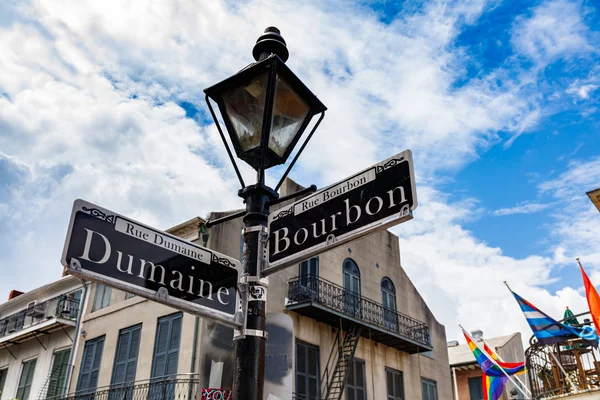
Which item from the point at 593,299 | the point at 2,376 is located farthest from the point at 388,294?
the point at 2,376

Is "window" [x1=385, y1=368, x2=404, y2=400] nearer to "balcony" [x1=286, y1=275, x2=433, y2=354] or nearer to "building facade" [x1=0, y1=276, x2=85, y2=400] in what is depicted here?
"balcony" [x1=286, y1=275, x2=433, y2=354]

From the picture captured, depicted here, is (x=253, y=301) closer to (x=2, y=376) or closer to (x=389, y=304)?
(x=389, y=304)

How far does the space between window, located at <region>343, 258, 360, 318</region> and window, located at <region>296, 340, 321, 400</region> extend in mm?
2122

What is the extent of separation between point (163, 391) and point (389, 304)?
10294mm

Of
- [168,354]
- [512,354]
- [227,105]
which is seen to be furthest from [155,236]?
[512,354]

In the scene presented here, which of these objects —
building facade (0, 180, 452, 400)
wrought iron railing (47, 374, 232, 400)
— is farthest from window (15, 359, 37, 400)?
wrought iron railing (47, 374, 232, 400)

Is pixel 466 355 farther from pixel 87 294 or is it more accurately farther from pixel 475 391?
pixel 87 294

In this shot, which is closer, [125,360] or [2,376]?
[125,360]

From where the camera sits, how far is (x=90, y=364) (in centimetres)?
1848

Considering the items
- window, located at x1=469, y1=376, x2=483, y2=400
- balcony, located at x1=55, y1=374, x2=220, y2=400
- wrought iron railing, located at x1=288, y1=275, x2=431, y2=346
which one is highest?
wrought iron railing, located at x1=288, y1=275, x2=431, y2=346

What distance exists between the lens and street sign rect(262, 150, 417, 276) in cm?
351

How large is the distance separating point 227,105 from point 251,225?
953 mm

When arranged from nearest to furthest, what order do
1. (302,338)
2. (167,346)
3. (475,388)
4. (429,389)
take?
(167,346) < (302,338) < (429,389) < (475,388)

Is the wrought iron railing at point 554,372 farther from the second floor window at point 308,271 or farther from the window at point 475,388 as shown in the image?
the window at point 475,388
